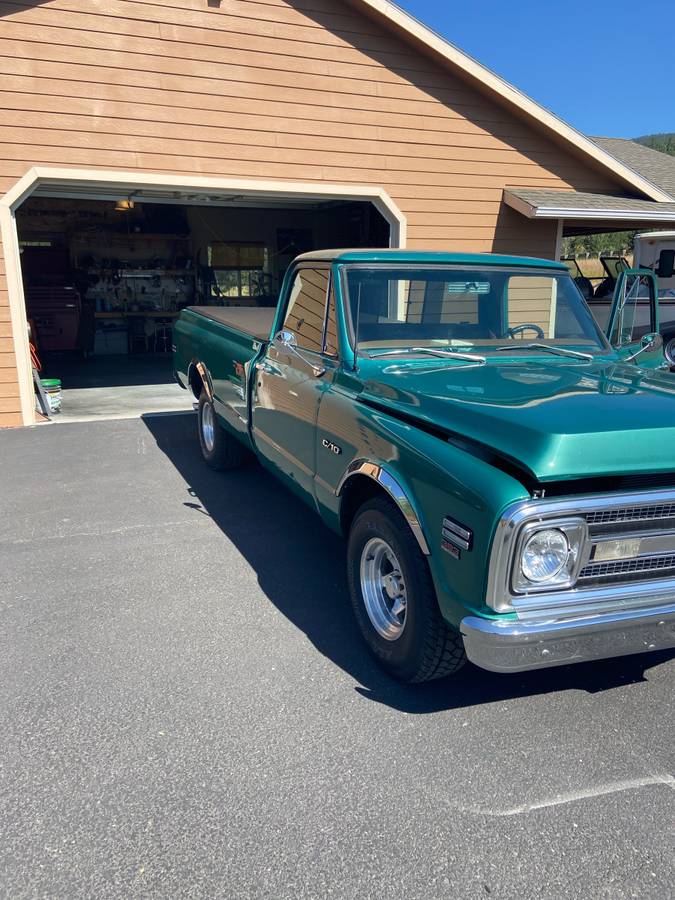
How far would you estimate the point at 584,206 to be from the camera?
9250 mm

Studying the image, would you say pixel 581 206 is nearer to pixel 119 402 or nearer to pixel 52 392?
pixel 119 402

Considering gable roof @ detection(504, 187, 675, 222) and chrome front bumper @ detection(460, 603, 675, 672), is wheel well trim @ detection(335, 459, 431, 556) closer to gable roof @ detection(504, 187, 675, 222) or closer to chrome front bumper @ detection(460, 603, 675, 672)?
chrome front bumper @ detection(460, 603, 675, 672)

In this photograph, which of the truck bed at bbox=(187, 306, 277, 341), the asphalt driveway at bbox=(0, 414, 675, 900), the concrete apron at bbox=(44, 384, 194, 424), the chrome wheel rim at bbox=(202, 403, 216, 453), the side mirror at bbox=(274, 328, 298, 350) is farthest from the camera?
the concrete apron at bbox=(44, 384, 194, 424)

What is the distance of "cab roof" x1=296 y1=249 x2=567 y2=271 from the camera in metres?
3.95

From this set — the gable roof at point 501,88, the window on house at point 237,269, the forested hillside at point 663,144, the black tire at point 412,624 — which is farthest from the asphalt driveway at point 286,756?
the forested hillside at point 663,144

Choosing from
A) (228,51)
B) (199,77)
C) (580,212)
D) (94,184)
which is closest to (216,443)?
(94,184)

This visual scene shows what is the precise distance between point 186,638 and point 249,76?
24.1 ft

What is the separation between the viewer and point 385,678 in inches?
123

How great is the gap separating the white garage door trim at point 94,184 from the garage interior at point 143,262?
402 centimetres

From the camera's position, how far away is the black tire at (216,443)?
246 inches

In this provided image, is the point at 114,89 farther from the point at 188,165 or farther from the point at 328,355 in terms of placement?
the point at 328,355

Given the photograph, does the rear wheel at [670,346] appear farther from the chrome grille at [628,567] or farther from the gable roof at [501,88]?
the chrome grille at [628,567]

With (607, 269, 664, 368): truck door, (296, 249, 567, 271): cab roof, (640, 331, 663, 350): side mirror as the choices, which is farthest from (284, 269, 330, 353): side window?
(640, 331, 663, 350): side mirror

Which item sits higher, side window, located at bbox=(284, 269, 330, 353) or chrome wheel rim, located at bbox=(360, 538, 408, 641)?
side window, located at bbox=(284, 269, 330, 353)
